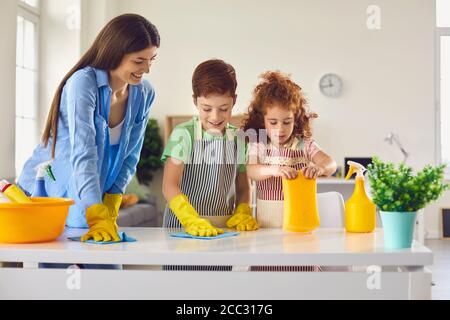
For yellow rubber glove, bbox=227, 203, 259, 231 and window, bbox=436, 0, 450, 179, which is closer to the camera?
yellow rubber glove, bbox=227, 203, 259, 231

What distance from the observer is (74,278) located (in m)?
1.28

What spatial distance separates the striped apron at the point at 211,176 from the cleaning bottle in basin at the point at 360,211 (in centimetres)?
39

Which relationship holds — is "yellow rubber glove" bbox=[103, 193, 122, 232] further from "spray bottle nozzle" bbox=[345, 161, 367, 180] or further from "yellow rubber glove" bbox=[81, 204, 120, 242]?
"spray bottle nozzle" bbox=[345, 161, 367, 180]

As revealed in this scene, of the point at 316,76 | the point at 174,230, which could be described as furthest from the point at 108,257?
the point at 316,76

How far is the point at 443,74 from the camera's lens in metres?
6.39

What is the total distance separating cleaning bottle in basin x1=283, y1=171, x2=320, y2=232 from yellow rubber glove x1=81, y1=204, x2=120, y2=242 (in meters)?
0.47

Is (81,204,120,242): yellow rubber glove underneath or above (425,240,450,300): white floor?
above

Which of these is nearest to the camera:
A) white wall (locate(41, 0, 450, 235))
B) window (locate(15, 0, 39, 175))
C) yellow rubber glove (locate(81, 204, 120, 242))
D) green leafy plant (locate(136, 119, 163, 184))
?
yellow rubber glove (locate(81, 204, 120, 242))

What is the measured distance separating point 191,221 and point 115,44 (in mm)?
Answer: 524

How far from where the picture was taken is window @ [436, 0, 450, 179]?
6.36 meters

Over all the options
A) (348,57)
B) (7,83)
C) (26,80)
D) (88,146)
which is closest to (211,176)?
(88,146)

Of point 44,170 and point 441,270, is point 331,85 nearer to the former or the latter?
point 441,270

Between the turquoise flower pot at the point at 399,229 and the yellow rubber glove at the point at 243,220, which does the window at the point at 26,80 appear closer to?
the yellow rubber glove at the point at 243,220

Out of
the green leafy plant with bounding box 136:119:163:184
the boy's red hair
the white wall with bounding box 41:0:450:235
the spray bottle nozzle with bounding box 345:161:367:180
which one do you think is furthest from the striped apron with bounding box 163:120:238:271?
the white wall with bounding box 41:0:450:235
